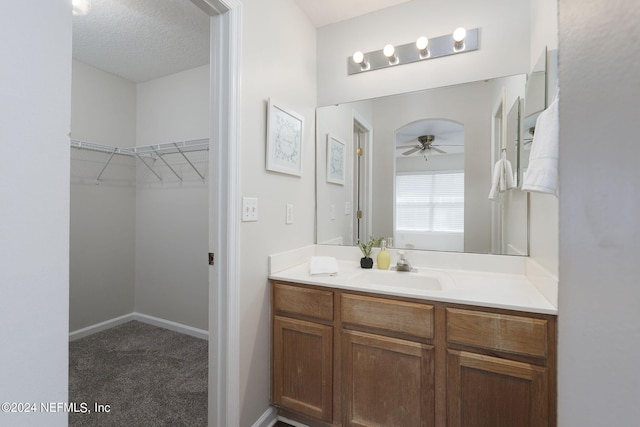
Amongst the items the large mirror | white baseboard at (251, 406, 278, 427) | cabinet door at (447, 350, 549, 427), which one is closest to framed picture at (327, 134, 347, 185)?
the large mirror

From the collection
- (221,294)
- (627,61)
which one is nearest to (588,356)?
(627,61)

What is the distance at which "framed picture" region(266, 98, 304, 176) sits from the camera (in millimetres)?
1583

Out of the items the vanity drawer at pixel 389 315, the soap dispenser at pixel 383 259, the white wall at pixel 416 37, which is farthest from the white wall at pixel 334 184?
the vanity drawer at pixel 389 315

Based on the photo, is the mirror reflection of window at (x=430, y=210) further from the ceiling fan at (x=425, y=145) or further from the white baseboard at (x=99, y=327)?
the white baseboard at (x=99, y=327)

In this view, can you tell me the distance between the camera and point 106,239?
8.95ft

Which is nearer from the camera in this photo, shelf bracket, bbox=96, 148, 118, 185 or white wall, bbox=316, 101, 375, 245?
white wall, bbox=316, 101, 375, 245

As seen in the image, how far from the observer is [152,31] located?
2109mm

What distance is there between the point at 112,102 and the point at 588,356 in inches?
142

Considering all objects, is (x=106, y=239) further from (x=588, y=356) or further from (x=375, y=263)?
(x=588, y=356)

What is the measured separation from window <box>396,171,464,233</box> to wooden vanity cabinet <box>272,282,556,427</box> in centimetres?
69

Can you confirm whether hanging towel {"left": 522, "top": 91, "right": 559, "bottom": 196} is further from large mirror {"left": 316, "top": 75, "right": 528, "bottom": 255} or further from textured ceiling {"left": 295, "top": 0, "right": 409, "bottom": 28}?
textured ceiling {"left": 295, "top": 0, "right": 409, "bottom": 28}

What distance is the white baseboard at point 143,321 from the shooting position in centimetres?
254

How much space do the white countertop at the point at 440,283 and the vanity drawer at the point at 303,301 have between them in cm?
5

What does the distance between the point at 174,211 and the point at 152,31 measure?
1.48m
